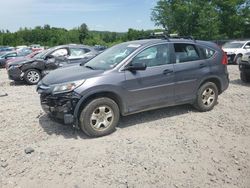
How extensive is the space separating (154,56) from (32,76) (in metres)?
7.01

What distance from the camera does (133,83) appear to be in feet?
18.7

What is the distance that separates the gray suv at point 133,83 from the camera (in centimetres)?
525

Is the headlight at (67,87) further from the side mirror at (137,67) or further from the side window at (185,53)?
the side window at (185,53)

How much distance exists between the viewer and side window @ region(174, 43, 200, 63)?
6465 mm

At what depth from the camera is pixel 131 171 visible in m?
4.30

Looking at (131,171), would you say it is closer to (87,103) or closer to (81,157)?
(81,157)

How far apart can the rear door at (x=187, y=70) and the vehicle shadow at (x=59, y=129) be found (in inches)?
85.7

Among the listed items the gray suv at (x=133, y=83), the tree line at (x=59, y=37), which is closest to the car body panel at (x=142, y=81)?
the gray suv at (x=133, y=83)

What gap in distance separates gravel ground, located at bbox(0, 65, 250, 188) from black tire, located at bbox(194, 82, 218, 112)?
176mm

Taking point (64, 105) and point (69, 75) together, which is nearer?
point (64, 105)

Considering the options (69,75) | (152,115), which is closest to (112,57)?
(69,75)

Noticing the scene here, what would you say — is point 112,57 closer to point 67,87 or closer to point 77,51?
point 67,87

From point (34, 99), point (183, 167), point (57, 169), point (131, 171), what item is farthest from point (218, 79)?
point (34, 99)

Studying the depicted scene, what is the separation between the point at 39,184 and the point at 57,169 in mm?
393
